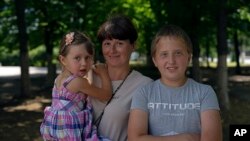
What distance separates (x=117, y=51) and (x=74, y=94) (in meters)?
→ 0.42

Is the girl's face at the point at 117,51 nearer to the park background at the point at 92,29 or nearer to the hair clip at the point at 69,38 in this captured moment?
the hair clip at the point at 69,38

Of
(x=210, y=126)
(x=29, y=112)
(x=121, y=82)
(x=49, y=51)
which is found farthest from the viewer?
(x=49, y=51)

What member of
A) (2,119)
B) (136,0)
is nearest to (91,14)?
(136,0)

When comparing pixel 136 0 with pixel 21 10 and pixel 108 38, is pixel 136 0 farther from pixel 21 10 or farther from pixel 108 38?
pixel 108 38

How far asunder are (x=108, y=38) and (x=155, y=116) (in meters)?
0.65

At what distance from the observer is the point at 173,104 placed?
2.54 m

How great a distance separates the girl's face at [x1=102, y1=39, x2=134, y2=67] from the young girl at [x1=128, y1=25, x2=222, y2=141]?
1.00 ft

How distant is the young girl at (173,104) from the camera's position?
249 cm

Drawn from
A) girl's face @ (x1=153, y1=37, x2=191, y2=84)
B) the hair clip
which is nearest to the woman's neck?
the hair clip

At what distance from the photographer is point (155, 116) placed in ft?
8.38

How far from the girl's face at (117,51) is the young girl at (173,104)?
0.31 m

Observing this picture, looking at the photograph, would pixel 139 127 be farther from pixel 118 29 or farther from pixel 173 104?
pixel 118 29

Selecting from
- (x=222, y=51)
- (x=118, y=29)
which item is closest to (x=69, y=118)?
(x=118, y=29)

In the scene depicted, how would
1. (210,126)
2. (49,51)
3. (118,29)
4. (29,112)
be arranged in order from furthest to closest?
(49,51)
(29,112)
(118,29)
(210,126)
